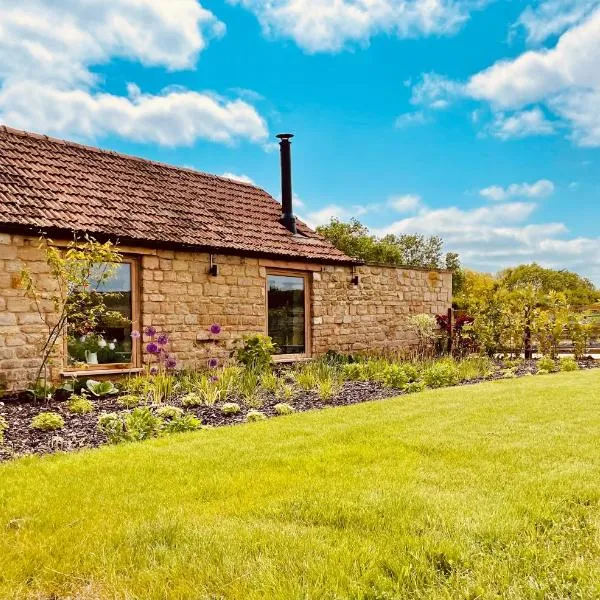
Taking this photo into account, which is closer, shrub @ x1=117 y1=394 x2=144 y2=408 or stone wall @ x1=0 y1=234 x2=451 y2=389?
shrub @ x1=117 y1=394 x2=144 y2=408

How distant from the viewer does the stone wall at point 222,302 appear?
30.9ft

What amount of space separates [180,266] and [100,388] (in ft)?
10.1

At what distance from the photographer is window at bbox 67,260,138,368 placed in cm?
1025

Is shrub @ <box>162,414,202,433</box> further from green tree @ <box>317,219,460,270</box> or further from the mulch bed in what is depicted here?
green tree @ <box>317,219,460,270</box>

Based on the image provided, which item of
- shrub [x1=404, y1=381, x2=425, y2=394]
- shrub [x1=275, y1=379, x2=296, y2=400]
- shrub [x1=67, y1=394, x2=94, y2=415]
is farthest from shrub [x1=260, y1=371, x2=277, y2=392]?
shrub [x1=67, y1=394, x2=94, y2=415]

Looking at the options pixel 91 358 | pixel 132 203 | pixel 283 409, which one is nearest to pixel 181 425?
pixel 283 409

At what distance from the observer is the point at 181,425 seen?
6609 mm

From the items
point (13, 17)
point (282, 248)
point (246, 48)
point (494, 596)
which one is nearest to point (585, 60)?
point (246, 48)

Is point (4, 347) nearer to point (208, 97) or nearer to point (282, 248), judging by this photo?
point (282, 248)

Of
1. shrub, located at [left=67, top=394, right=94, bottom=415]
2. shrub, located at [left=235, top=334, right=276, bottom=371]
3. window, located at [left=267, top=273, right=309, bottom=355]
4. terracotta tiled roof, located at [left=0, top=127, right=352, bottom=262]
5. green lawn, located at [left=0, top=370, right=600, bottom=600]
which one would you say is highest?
terracotta tiled roof, located at [left=0, top=127, right=352, bottom=262]

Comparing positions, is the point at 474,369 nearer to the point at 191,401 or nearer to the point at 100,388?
the point at 191,401

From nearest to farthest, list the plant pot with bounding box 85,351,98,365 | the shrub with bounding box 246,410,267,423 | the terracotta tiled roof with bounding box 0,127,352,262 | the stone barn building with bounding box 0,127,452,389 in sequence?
the shrub with bounding box 246,410,267,423 < the stone barn building with bounding box 0,127,452,389 < the terracotta tiled roof with bounding box 0,127,352,262 < the plant pot with bounding box 85,351,98,365

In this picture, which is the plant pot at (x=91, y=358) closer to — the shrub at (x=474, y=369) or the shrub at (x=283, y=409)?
the shrub at (x=283, y=409)

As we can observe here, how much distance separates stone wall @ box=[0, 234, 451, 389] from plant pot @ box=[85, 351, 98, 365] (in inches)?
25.6
